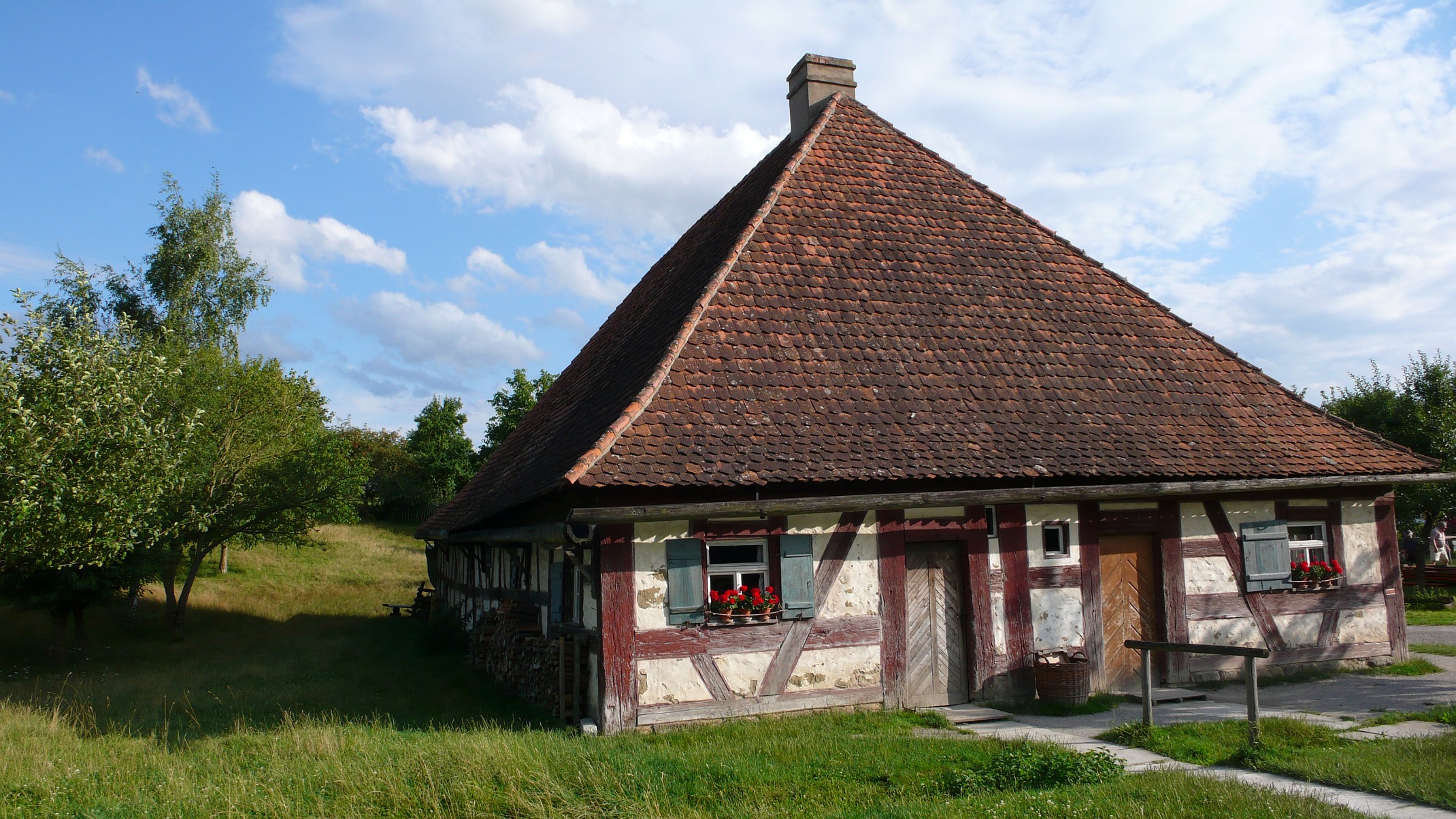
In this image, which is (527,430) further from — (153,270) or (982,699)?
(153,270)

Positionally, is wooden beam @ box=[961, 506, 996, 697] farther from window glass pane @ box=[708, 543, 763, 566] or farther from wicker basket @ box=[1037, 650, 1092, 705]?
window glass pane @ box=[708, 543, 763, 566]

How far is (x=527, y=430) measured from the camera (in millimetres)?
16781

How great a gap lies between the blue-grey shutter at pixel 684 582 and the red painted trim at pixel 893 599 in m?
2.04

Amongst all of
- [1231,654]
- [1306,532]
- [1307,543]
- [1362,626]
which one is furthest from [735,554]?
[1362,626]

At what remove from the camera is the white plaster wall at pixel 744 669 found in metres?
9.11

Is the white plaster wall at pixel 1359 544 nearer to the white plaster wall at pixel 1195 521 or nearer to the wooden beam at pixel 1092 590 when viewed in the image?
the white plaster wall at pixel 1195 521

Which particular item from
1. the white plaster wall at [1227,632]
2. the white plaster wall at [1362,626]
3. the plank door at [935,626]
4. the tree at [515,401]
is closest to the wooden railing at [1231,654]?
the plank door at [935,626]

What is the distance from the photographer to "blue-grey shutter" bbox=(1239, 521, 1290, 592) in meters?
11.3

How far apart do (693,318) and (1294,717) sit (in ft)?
23.8

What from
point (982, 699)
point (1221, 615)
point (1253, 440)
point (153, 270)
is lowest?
point (982, 699)

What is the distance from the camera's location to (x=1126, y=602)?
35.9ft

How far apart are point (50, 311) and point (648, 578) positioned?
23388mm

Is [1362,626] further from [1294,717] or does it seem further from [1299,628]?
[1294,717]

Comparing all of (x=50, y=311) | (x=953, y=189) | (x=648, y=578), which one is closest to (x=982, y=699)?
(x=648, y=578)
